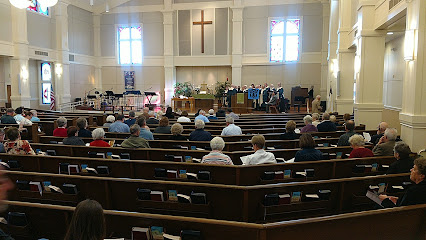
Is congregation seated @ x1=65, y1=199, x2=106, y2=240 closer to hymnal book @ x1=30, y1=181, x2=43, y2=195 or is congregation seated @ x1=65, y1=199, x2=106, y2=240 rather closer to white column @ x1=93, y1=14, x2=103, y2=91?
hymnal book @ x1=30, y1=181, x2=43, y2=195

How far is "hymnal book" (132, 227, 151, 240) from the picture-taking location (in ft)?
7.04

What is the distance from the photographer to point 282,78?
17.9 m

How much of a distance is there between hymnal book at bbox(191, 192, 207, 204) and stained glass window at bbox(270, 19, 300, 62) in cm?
1572

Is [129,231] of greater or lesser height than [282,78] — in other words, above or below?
below

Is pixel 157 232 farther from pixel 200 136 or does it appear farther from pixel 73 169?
pixel 200 136

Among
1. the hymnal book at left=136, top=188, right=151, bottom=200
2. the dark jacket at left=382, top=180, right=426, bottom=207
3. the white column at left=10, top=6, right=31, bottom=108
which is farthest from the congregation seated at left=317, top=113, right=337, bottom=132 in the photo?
the white column at left=10, top=6, right=31, bottom=108

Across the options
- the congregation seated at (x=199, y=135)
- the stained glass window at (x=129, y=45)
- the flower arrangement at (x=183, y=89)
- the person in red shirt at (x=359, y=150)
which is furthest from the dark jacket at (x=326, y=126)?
the stained glass window at (x=129, y=45)

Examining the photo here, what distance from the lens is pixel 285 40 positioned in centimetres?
1756

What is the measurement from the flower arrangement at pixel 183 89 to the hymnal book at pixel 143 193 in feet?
47.2

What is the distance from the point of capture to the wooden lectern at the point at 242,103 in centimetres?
1477

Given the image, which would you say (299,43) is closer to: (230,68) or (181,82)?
(230,68)

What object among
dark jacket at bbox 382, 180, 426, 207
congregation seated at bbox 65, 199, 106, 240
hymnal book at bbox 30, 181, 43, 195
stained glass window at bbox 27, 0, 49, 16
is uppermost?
stained glass window at bbox 27, 0, 49, 16

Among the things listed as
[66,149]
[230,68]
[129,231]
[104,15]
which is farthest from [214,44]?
[129,231]

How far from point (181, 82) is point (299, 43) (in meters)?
7.01
